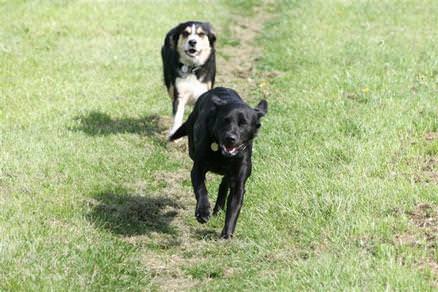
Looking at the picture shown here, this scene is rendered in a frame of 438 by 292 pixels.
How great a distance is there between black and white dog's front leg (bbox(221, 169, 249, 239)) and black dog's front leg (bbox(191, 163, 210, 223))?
0.75 ft

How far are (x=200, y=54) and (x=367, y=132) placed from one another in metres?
2.73

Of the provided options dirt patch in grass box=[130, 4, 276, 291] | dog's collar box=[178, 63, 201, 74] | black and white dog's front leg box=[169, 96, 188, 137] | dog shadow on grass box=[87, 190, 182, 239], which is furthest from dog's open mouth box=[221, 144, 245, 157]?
dog's collar box=[178, 63, 201, 74]

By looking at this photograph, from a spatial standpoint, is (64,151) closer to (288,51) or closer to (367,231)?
(367,231)

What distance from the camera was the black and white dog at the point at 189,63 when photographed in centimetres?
965

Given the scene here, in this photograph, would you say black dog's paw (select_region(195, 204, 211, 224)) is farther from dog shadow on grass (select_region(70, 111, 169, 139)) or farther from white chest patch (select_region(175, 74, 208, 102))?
white chest patch (select_region(175, 74, 208, 102))

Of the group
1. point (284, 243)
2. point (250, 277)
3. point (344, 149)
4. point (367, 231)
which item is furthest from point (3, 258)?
point (344, 149)

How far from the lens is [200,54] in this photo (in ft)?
32.0

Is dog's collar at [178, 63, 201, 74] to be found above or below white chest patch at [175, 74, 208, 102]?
above

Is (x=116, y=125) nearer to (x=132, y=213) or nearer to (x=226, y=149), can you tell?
(x=132, y=213)

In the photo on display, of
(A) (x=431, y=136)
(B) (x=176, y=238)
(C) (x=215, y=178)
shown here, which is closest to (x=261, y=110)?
(B) (x=176, y=238)

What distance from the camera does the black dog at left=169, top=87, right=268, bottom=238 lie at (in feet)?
20.2

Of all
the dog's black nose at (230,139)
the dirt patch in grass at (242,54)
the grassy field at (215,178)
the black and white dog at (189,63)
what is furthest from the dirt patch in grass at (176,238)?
the dirt patch in grass at (242,54)

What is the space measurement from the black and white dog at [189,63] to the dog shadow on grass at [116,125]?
0.49 metres

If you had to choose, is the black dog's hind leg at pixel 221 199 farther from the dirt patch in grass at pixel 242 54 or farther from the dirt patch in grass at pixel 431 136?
the dirt patch in grass at pixel 242 54
